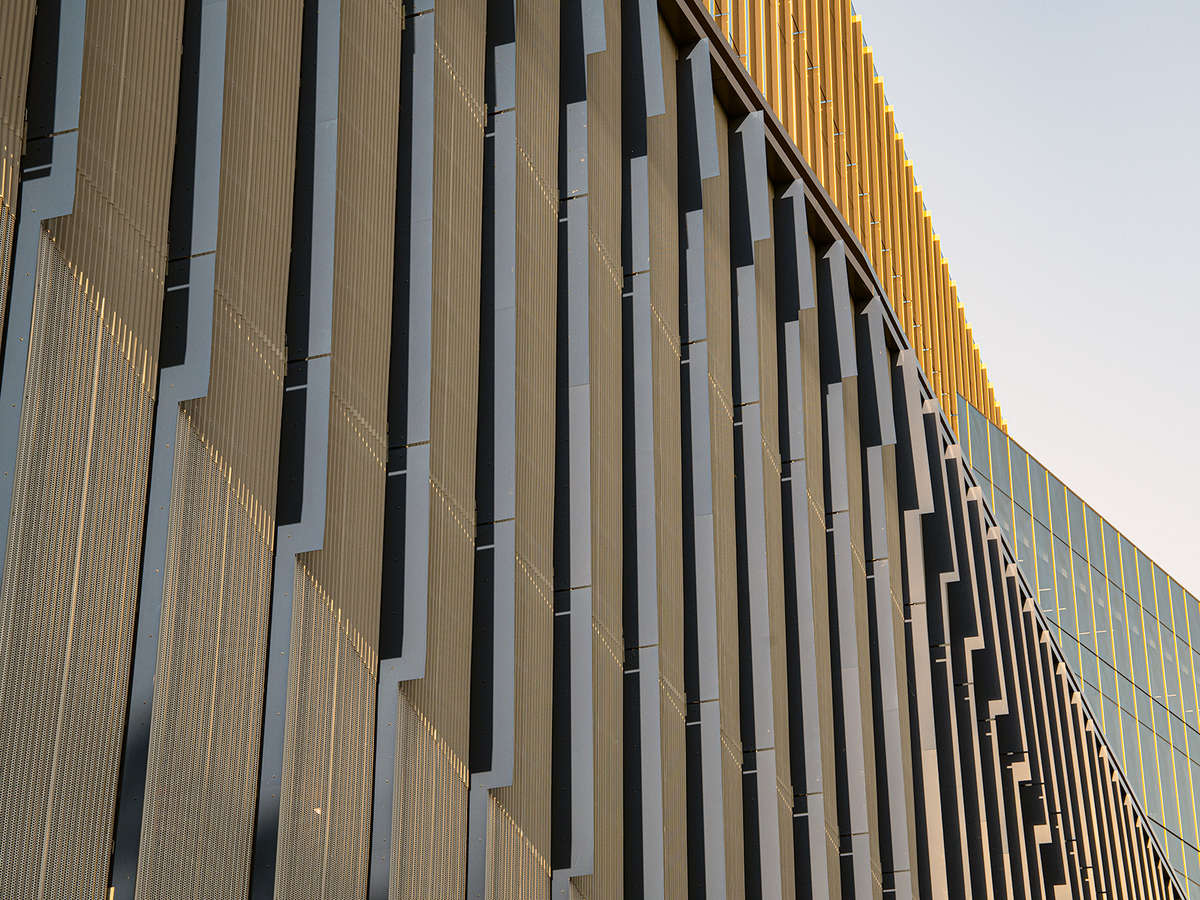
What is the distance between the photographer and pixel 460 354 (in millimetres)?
16984

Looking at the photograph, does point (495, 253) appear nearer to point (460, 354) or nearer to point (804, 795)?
point (460, 354)

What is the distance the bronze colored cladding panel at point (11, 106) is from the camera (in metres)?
11.5

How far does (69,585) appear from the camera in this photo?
37.2 feet

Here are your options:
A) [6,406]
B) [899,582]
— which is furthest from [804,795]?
[6,406]

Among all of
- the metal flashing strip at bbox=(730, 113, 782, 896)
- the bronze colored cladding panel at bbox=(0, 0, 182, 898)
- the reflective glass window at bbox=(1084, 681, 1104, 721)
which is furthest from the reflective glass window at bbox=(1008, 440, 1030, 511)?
the bronze colored cladding panel at bbox=(0, 0, 182, 898)

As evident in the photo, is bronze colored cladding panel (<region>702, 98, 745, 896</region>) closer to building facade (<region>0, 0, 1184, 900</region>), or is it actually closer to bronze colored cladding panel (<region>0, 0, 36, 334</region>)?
building facade (<region>0, 0, 1184, 900</region>)

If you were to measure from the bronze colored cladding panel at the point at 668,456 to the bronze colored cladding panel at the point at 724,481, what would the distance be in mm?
1026

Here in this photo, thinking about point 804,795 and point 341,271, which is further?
point 804,795

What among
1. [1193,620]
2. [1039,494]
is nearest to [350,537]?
[1039,494]

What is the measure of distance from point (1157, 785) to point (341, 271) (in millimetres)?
49315

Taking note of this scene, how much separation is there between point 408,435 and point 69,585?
4.60m

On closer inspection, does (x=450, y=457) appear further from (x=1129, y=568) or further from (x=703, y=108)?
(x=1129, y=568)

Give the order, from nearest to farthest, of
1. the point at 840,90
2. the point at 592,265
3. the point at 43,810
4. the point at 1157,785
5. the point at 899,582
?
the point at 43,810
the point at 592,265
the point at 899,582
the point at 840,90
the point at 1157,785

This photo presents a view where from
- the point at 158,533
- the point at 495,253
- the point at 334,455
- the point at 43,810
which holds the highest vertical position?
the point at 495,253
